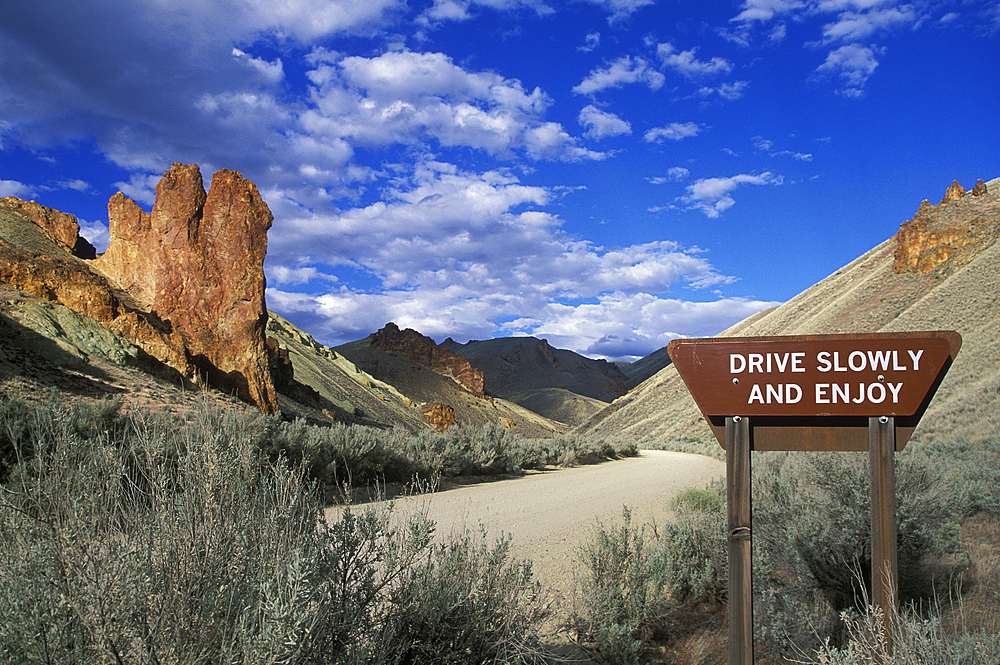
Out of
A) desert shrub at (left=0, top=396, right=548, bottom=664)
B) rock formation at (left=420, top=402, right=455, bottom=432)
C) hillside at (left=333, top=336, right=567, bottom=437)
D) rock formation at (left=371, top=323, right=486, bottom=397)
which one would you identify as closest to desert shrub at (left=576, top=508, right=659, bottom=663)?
desert shrub at (left=0, top=396, right=548, bottom=664)

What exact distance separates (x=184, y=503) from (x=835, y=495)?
17.6 ft

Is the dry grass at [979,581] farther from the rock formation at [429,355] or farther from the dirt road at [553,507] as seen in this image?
the rock formation at [429,355]

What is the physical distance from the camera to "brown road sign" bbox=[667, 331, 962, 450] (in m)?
3.27

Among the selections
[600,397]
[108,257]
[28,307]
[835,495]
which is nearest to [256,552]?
[835,495]

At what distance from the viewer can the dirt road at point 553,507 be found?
248 inches

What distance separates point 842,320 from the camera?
47781 mm

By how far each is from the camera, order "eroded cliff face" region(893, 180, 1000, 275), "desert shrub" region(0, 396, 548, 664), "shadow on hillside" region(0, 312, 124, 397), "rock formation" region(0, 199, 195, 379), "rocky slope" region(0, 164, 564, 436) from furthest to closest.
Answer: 1. "eroded cliff face" region(893, 180, 1000, 275)
2. "rock formation" region(0, 199, 195, 379)
3. "rocky slope" region(0, 164, 564, 436)
4. "shadow on hillside" region(0, 312, 124, 397)
5. "desert shrub" region(0, 396, 548, 664)

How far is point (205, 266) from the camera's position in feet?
78.4

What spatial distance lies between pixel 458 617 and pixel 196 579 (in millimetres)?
1400

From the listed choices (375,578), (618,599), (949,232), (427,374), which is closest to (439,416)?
(427,374)

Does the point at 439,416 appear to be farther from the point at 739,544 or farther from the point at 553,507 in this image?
the point at 739,544

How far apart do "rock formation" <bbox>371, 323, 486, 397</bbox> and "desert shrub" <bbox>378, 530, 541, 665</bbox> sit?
59.1 m

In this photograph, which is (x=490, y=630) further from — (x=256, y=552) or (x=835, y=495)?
(x=835, y=495)

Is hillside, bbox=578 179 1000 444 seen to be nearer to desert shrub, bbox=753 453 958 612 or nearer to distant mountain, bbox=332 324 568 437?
distant mountain, bbox=332 324 568 437
